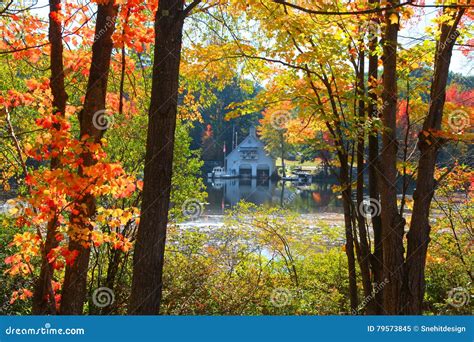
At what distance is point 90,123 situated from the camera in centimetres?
457

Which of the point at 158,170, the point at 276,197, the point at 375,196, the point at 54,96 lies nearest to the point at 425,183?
the point at 375,196

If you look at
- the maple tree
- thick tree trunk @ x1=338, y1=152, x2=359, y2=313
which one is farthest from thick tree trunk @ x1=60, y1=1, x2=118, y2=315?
thick tree trunk @ x1=338, y1=152, x2=359, y2=313

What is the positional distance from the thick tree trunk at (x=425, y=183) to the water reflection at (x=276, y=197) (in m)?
12.4

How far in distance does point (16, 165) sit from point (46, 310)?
11.1ft

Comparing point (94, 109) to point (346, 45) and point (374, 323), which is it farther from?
point (374, 323)

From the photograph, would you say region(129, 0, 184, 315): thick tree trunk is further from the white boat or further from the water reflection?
the white boat

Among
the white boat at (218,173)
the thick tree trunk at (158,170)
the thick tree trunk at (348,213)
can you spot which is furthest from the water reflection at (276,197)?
the thick tree trunk at (158,170)

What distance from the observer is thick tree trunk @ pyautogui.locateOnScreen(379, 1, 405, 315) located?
4797 millimetres

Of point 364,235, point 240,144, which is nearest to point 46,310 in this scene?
point 364,235

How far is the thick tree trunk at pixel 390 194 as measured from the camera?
480 cm

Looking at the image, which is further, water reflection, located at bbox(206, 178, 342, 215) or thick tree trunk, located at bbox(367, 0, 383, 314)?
water reflection, located at bbox(206, 178, 342, 215)

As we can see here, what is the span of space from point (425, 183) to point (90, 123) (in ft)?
11.3

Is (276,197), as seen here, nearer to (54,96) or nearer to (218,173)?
(218,173)

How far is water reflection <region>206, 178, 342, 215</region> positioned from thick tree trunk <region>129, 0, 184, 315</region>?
14102mm
